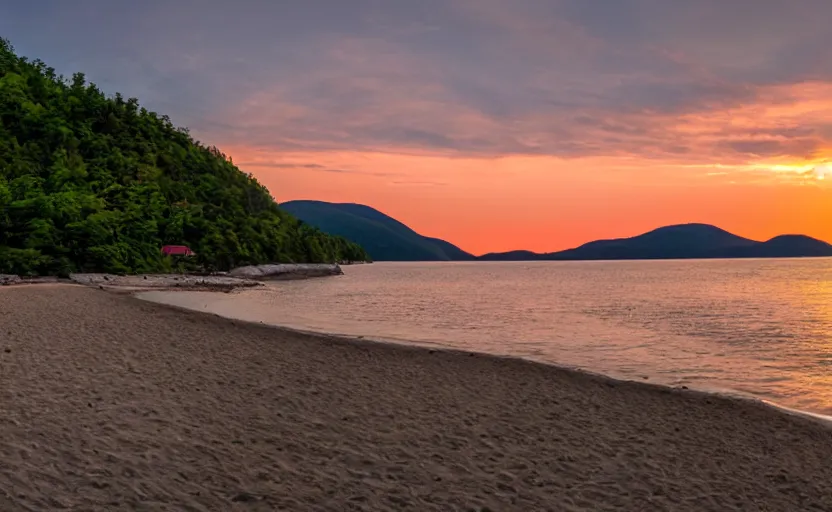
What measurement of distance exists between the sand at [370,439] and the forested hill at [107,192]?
65335mm

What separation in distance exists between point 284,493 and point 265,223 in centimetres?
14424

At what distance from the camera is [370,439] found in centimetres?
1037

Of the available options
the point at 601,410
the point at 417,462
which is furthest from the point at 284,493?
the point at 601,410

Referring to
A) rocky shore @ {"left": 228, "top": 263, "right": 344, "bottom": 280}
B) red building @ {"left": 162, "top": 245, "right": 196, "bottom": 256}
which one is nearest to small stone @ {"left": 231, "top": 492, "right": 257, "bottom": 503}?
red building @ {"left": 162, "top": 245, "right": 196, "bottom": 256}

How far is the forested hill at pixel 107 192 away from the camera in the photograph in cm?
7406

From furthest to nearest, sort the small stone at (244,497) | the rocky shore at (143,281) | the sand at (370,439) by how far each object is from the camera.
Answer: the rocky shore at (143,281) < the sand at (370,439) < the small stone at (244,497)

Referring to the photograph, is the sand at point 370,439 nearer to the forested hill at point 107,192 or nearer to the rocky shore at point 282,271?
the forested hill at point 107,192

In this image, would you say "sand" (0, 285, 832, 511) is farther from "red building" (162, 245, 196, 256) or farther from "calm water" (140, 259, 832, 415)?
"red building" (162, 245, 196, 256)

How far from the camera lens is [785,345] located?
98.1 feet

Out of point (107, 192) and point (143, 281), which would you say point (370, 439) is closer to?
point (143, 281)

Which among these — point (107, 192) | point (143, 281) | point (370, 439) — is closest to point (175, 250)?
point (107, 192)

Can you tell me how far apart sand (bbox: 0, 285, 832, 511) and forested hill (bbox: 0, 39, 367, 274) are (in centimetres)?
6533

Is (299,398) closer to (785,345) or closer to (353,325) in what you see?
(353,325)

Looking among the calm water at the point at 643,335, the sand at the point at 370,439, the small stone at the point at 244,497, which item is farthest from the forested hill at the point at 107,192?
the small stone at the point at 244,497
